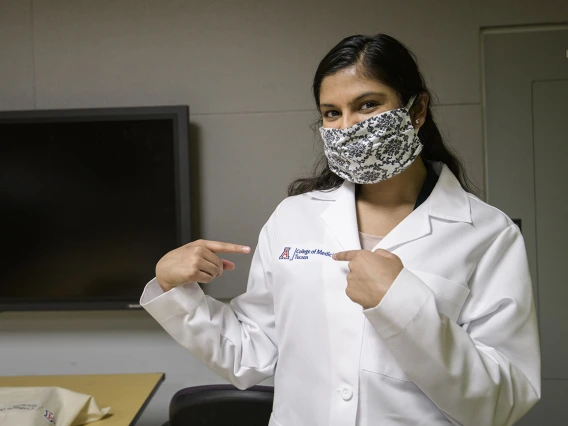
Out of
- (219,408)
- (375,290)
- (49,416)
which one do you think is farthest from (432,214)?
(49,416)

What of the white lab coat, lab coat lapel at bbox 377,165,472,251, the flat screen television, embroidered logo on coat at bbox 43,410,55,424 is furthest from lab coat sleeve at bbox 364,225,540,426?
the flat screen television

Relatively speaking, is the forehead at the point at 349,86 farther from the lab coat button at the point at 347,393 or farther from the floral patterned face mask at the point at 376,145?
the lab coat button at the point at 347,393

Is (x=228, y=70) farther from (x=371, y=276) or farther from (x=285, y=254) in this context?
(x=371, y=276)

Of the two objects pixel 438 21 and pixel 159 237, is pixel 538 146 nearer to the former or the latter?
pixel 438 21

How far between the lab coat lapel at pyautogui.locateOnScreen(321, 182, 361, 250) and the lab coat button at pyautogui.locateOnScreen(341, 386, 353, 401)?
318 mm

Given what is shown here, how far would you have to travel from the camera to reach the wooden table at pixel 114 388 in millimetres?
1804

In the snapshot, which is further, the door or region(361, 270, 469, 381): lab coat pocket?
the door

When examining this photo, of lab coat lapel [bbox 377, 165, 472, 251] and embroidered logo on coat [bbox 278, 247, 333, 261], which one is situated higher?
lab coat lapel [bbox 377, 165, 472, 251]

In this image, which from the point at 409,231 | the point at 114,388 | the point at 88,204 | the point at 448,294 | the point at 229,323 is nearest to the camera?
the point at 448,294

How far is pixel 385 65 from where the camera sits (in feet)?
3.93

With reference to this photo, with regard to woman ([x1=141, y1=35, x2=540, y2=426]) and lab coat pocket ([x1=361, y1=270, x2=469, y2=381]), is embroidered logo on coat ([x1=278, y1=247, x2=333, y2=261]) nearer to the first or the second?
woman ([x1=141, y1=35, x2=540, y2=426])

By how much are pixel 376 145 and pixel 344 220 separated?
20 centimetres

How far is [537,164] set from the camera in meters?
2.52

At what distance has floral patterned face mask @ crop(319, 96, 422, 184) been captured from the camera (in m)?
1.20
